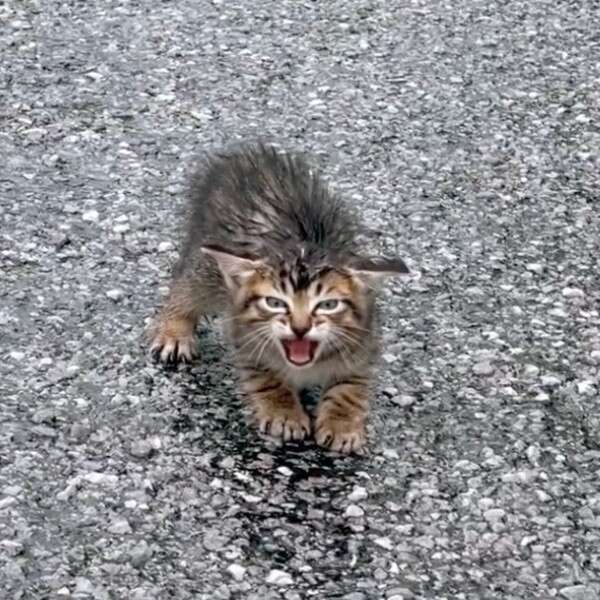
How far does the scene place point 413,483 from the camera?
200 inches

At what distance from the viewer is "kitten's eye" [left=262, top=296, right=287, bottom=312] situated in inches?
200

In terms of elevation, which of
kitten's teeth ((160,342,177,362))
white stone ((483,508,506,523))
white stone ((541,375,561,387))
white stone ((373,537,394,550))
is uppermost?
white stone ((541,375,561,387))

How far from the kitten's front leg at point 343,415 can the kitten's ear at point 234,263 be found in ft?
1.82

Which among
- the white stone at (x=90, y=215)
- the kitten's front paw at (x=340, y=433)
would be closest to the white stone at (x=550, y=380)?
the kitten's front paw at (x=340, y=433)

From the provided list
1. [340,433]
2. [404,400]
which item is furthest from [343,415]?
[404,400]

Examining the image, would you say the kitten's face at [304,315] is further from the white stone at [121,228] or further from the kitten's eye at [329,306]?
the white stone at [121,228]

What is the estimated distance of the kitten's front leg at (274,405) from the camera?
5273 millimetres

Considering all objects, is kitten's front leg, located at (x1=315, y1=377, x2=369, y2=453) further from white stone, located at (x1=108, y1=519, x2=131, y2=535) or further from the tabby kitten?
white stone, located at (x1=108, y1=519, x2=131, y2=535)

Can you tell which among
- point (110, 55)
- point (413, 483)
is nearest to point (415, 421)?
point (413, 483)

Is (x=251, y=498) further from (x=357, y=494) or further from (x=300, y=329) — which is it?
(x=300, y=329)

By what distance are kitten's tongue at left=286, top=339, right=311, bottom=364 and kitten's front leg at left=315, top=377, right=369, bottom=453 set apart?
0.30 m

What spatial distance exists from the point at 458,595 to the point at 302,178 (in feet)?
6.39

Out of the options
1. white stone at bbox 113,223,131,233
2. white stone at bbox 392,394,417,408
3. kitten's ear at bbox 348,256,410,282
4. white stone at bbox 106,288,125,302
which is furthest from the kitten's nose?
white stone at bbox 113,223,131,233

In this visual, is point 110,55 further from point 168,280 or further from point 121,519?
point 121,519
